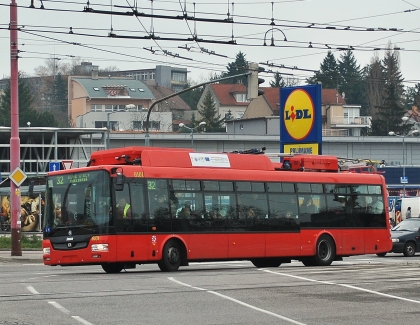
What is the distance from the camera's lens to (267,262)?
2634 cm

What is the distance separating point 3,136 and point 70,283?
46.7 meters

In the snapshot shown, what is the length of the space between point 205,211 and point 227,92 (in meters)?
128

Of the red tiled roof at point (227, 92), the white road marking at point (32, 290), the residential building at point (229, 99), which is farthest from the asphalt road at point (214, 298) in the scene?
the red tiled roof at point (227, 92)

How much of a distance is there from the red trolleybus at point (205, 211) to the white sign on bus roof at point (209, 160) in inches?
1.1

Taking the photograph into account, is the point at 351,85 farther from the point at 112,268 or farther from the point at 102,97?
the point at 112,268

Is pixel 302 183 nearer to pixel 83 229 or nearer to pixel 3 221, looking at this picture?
pixel 83 229

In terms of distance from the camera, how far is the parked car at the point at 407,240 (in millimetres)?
34938

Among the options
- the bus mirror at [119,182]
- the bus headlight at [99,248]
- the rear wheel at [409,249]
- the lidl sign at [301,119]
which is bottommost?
the rear wheel at [409,249]

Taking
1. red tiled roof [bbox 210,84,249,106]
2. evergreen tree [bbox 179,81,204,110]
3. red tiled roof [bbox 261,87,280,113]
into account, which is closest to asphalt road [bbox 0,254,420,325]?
red tiled roof [bbox 261,87,280,113]

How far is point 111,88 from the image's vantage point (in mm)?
135875

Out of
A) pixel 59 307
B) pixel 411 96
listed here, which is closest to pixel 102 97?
pixel 411 96

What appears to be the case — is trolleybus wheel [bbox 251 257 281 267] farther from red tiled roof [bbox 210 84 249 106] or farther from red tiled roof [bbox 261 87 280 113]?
red tiled roof [bbox 210 84 249 106]

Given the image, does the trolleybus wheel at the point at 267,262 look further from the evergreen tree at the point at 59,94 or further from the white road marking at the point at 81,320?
the evergreen tree at the point at 59,94

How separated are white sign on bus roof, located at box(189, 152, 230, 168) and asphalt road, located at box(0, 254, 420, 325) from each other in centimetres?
383
